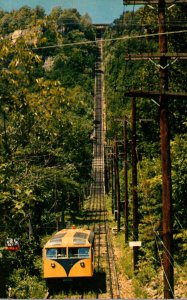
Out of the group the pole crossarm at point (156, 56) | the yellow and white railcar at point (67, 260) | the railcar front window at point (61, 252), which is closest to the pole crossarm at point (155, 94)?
the pole crossarm at point (156, 56)

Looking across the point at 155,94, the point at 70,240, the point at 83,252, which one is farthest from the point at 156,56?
the point at 70,240

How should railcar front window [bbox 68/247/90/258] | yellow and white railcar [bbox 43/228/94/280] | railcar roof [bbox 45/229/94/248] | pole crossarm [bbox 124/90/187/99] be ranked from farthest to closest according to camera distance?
railcar roof [bbox 45/229/94/248]
railcar front window [bbox 68/247/90/258]
yellow and white railcar [bbox 43/228/94/280]
pole crossarm [bbox 124/90/187/99]

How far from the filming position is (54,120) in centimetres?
995

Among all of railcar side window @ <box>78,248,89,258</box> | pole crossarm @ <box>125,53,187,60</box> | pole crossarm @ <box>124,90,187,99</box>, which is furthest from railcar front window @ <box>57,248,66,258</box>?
pole crossarm @ <box>125,53,187,60</box>

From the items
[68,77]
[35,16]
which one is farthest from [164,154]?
[68,77]

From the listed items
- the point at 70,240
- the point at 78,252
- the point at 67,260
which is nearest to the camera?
the point at 67,260

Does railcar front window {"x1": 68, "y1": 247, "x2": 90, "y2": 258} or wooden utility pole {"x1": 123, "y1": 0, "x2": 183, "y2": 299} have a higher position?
wooden utility pole {"x1": 123, "y1": 0, "x2": 183, "y2": 299}

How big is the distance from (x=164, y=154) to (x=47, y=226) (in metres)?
31.9

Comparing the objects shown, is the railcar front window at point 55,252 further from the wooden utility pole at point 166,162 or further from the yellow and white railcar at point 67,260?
the wooden utility pole at point 166,162

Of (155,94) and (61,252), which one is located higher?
(155,94)

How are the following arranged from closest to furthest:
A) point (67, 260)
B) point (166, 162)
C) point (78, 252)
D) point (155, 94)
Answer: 1. point (155, 94)
2. point (166, 162)
3. point (67, 260)
4. point (78, 252)

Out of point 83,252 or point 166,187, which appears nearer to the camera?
point 166,187

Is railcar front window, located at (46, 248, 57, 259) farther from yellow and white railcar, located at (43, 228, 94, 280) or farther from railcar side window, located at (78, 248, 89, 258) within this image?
railcar side window, located at (78, 248, 89, 258)

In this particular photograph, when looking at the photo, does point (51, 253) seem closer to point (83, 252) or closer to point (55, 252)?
point (55, 252)
